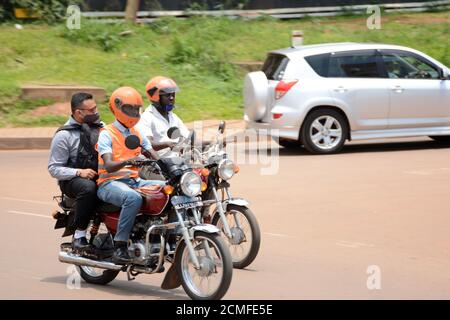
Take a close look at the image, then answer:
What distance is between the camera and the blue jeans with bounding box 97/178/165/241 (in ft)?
26.3

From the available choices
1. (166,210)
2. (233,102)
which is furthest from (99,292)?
(233,102)

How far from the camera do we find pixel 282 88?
16266 millimetres

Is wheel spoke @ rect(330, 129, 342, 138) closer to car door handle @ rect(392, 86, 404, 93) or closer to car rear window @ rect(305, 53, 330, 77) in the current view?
car rear window @ rect(305, 53, 330, 77)

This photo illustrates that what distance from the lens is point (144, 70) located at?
21.3 m

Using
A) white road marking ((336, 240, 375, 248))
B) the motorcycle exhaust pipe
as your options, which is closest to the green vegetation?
white road marking ((336, 240, 375, 248))

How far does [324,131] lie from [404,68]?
180cm

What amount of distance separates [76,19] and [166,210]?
15751 mm

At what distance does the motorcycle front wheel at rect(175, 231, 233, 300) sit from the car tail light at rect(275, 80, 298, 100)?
8.70m

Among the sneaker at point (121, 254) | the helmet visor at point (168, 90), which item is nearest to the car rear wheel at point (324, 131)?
the helmet visor at point (168, 90)

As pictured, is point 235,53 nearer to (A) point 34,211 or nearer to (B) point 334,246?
(A) point 34,211

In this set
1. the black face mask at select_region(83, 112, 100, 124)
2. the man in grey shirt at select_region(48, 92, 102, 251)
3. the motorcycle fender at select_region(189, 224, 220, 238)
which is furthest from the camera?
the black face mask at select_region(83, 112, 100, 124)

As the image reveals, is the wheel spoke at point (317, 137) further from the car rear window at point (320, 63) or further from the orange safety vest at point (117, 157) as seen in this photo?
the orange safety vest at point (117, 157)

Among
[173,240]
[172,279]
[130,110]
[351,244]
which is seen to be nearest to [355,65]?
[351,244]

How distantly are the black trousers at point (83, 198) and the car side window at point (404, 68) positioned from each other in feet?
30.5
